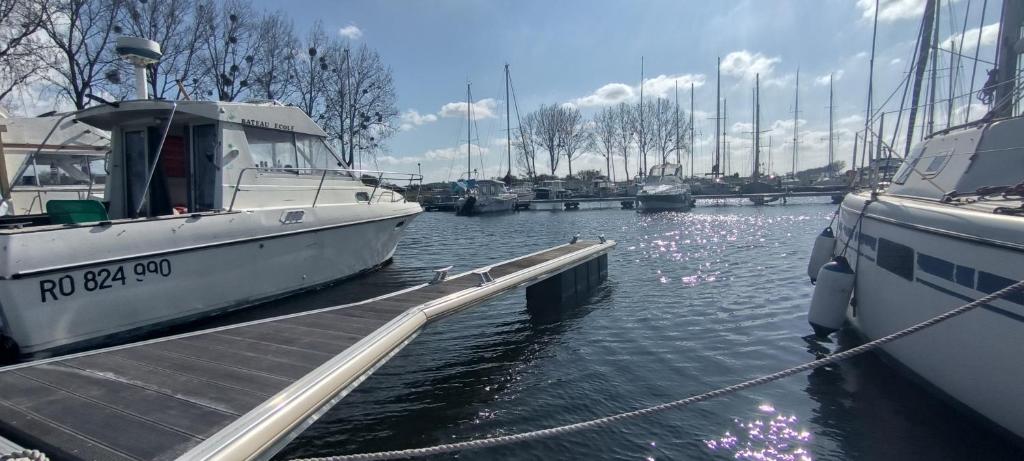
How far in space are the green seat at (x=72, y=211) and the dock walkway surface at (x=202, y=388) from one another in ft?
9.86

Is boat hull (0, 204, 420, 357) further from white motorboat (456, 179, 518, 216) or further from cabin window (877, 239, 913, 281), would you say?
white motorboat (456, 179, 518, 216)

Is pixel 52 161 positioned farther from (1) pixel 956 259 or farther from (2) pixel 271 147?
(1) pixel 956 259

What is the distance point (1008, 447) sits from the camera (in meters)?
4.02

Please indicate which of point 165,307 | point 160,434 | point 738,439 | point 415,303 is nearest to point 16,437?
point 160,434

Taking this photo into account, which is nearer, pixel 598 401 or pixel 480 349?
pixel 598 401

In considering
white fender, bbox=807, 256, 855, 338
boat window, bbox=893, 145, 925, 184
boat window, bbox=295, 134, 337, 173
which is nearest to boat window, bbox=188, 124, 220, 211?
boat window, bbox=295, 134, 337, 173

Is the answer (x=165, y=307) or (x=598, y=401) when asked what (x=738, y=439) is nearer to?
(x=598, y=401)

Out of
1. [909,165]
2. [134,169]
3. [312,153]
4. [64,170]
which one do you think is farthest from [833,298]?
[64,170]

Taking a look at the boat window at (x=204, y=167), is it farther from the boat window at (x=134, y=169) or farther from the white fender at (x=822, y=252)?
the white fender at (x=822, y=252)

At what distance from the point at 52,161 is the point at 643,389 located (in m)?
13.8

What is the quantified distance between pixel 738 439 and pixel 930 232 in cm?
285

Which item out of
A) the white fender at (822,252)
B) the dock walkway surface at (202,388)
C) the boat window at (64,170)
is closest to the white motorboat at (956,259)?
the white fender at (822,252)

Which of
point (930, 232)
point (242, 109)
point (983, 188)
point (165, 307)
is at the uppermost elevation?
point (242, 109)

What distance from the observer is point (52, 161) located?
11594mm
